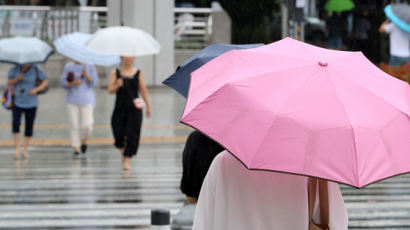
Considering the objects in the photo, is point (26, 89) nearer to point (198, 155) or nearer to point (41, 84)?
point (41, 84)

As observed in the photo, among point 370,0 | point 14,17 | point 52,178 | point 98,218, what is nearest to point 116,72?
point 52,178

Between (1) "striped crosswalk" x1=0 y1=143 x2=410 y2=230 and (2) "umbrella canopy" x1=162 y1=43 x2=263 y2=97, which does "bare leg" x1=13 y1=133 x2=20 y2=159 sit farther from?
(2) "umbrella canopy" x1=162 y1=43 x2=263 y2=97

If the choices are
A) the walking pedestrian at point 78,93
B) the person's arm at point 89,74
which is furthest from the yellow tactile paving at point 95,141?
the person's arm at point 89,74

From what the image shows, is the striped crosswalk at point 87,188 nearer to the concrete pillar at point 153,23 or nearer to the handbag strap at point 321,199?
the handbag strap at point 321,199

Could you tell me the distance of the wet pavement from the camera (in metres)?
10.0

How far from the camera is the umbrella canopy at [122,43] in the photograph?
13453 millimetres

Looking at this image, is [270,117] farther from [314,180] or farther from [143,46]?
[143,46]

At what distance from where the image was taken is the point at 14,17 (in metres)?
29.2

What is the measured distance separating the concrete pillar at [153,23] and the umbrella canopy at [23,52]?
1112 cm

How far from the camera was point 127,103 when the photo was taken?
13359 millimetres

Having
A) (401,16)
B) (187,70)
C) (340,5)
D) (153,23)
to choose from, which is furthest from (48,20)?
(187,70)

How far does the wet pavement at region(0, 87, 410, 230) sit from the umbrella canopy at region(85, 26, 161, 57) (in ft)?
5.47

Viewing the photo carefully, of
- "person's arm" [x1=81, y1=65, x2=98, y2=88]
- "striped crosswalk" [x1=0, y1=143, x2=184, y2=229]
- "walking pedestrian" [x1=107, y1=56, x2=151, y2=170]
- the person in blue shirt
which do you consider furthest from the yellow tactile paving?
"walking pedestrian" [x1=107, y1=56, x2=151, y2=170]

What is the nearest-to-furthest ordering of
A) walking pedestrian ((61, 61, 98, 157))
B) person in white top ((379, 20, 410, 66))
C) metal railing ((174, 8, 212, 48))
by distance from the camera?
walking pedestrian ((61, 61, 98, 157)) → person in white top ((379, 20, 410, 66)) → metal railing ((174, 8, 212, 48))
